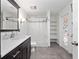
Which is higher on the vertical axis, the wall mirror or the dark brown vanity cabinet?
the wall mirror

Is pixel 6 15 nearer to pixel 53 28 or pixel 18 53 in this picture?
pixel 18 53

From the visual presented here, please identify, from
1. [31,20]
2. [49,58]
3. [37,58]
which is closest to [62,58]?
[49,58]

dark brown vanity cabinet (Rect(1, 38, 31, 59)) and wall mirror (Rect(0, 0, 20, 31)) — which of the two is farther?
wall mirror (Rect(0, 0, 20, 31))

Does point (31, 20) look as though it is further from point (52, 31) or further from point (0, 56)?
point (0, 56)

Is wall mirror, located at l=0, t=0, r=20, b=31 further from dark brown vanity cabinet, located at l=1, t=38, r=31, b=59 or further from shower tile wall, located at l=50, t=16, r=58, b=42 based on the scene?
shower tile wall, located at l=50, t=16, r=58, b=42

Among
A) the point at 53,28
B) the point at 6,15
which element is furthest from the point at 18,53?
the point at 53,28

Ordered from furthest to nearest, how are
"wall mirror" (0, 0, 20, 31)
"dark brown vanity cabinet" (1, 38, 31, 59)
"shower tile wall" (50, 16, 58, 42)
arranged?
1. "shower tile wall" (50, 16, 58, 42)
2. "wall mirror" (0, 0, 20, 31)
3. "dark brown vanity cabinet" (1, 38, 31, 59)

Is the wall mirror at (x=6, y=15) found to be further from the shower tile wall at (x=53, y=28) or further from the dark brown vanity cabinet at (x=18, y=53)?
the shower tile wall at (x=53, y=28)

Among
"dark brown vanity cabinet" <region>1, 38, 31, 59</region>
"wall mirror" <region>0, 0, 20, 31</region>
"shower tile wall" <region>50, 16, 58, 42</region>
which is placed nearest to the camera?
"dark brown vanity cabinet" <region>1, 38, 31, 59</region>

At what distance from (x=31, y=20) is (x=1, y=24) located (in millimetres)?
3901

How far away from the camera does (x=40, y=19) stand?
596cm

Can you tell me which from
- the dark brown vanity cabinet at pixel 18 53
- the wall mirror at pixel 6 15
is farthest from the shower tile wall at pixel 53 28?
the dark brown vanity cabinet at pixel 18 53

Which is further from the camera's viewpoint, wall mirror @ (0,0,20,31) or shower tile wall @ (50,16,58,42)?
shower tile wall @ (50,16,58,42)

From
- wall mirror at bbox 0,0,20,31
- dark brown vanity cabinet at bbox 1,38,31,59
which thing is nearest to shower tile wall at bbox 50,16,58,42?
wall mirror at bbox 0,0,20,31
